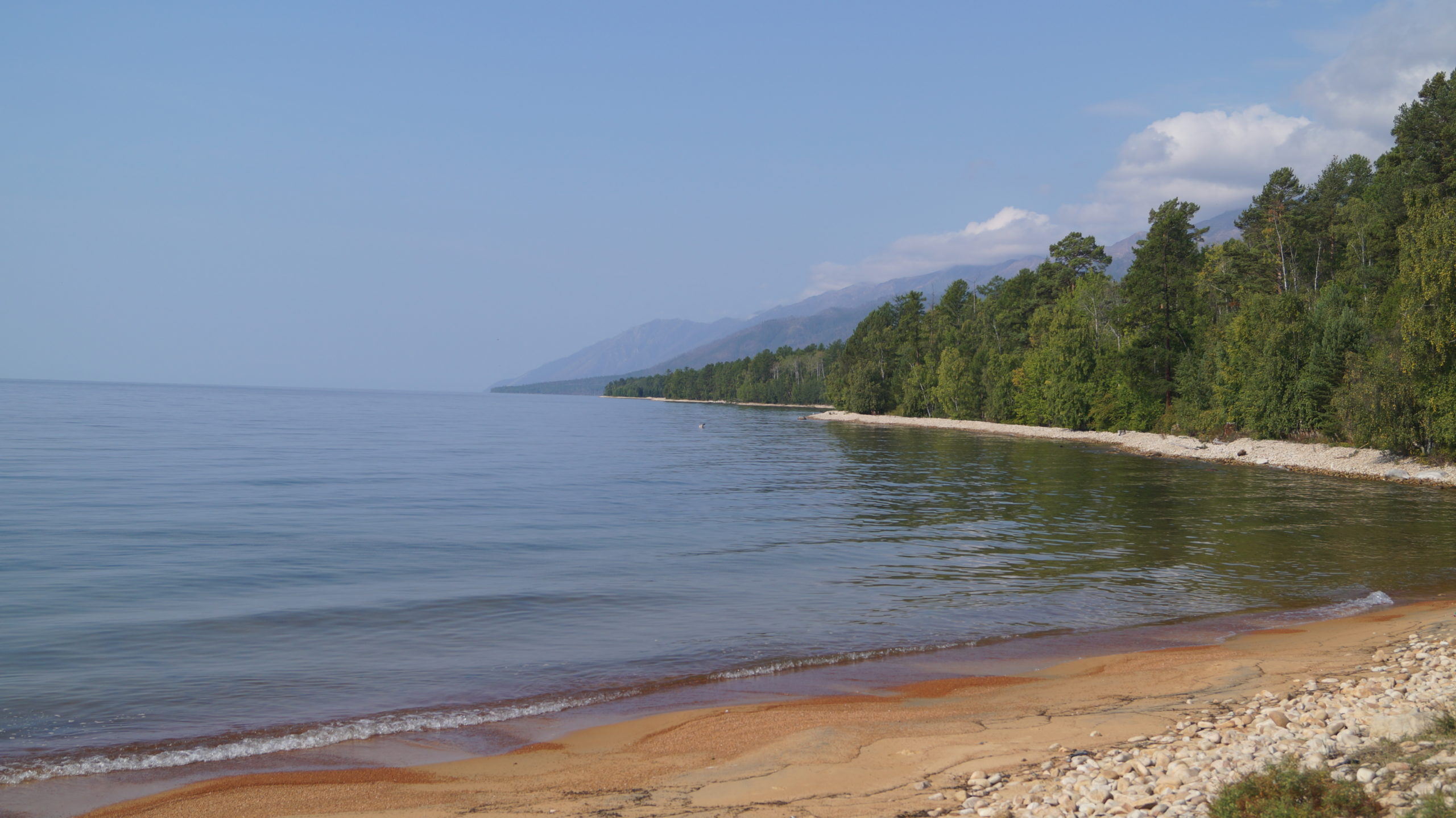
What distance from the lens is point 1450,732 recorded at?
25.6 feet

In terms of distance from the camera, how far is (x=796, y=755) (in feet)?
34.0

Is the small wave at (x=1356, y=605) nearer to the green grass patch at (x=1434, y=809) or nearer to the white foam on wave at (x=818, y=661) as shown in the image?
the white foam on wave at (x=818, y=661)

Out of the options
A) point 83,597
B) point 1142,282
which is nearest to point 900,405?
point 1142,282

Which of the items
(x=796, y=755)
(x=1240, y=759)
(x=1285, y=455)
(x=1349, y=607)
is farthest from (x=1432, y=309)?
(x=796, y=755)

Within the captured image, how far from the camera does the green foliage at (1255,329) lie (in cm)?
4588

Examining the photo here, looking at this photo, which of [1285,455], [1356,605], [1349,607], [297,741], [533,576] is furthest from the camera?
[1285,455]

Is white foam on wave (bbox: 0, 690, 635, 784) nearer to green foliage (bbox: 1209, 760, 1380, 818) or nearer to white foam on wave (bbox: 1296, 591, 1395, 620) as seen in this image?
green foliage (bbox: 1209, 760, 1380, 818)

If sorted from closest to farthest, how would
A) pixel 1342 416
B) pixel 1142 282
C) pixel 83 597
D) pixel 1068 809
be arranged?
1. pixel 1068 809
2. pixel 83 597
3. pixel 1342 416
4. pixel 1142 282

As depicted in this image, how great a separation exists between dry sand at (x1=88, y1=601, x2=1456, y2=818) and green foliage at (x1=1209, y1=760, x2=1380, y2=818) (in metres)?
2.55

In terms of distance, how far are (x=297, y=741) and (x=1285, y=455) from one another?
2626 inches

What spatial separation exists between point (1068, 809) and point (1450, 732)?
3.67 metres

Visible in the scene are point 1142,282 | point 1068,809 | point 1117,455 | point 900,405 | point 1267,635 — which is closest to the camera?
point 1068,809

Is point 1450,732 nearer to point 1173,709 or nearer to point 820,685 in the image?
point 1173,709

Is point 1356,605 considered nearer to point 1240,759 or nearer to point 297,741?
point 1240,759
